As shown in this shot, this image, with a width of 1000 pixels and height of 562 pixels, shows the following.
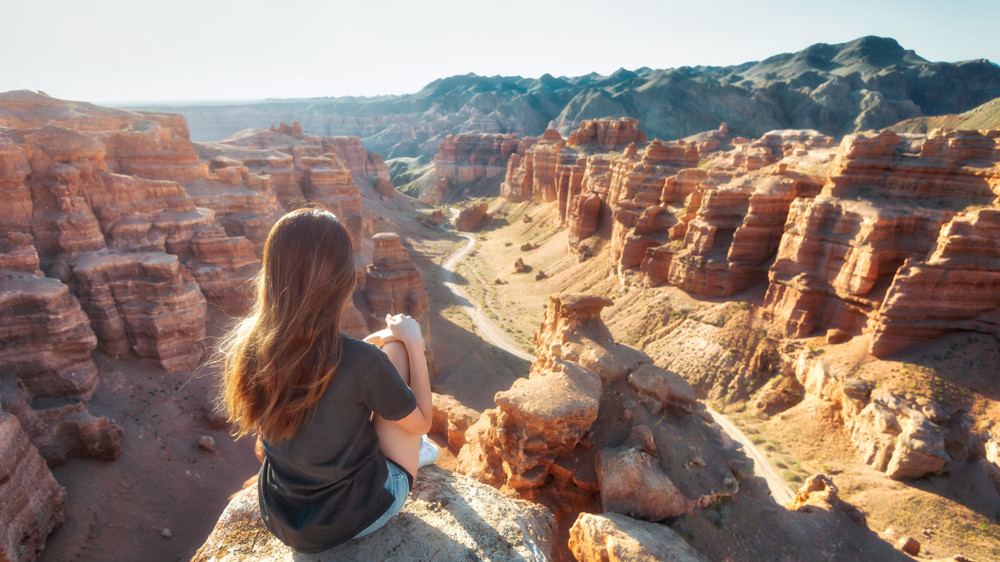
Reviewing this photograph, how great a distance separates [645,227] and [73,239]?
3312cm

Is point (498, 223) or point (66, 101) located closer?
point (66, 101)

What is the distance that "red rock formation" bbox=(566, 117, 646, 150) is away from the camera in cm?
6381

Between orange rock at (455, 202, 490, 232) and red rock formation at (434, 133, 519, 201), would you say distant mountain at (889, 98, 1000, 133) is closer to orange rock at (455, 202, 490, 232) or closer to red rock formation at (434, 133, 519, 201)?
orange rock at (455, 202, 490, 232)

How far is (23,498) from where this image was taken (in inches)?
441

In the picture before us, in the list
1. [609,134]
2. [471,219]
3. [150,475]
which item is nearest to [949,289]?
[150,475]

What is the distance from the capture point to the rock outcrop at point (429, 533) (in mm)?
4336

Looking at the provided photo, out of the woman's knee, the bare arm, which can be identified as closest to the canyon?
the bare arm

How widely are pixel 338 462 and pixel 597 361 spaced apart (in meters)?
10.1

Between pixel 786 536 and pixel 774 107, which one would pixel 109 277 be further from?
pixel 774 107

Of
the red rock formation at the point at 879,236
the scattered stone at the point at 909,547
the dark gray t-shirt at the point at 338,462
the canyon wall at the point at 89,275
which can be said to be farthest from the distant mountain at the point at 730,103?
the dark gray t-shirt at the point at 338,462

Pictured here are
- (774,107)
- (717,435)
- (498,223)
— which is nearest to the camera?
(717,435)

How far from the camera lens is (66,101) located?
3428 centimetres

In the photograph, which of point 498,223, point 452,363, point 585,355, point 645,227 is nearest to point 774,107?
point 498,223

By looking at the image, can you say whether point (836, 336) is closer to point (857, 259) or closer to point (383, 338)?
point (857, 259)
